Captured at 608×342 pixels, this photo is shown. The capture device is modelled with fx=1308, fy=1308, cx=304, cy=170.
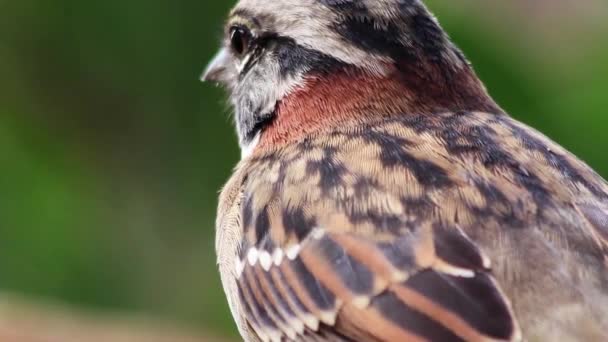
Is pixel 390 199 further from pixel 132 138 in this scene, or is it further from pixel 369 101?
pixel 132 138

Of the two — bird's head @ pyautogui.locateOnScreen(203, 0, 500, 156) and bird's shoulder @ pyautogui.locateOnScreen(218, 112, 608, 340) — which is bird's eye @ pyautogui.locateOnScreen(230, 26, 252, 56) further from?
bird's shoulder @ pyautogui.locateOnScreen(218, 112, 608, 340)

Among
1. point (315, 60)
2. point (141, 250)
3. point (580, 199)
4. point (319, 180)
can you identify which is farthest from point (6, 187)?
point (580, 199)

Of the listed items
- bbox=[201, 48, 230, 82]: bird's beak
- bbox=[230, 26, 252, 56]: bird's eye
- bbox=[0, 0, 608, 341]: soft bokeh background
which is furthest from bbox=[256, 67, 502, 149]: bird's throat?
bbox=[0, 0, 608, 341]: soft bokeh background

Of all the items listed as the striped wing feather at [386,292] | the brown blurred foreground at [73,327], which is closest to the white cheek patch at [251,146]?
the striped wing feather at [386,292]

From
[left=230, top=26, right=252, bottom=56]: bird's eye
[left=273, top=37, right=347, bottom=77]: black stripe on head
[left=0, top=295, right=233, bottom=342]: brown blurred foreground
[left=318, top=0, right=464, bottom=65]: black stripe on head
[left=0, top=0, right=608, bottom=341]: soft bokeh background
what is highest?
[left=318, top=0, right=464, bottom=65]: black stripe on head

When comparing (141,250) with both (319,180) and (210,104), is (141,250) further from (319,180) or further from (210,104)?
(319,180)

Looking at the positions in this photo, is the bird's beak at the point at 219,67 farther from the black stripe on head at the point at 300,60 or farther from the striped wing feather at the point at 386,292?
the striped wing feather at the point at 386,292
